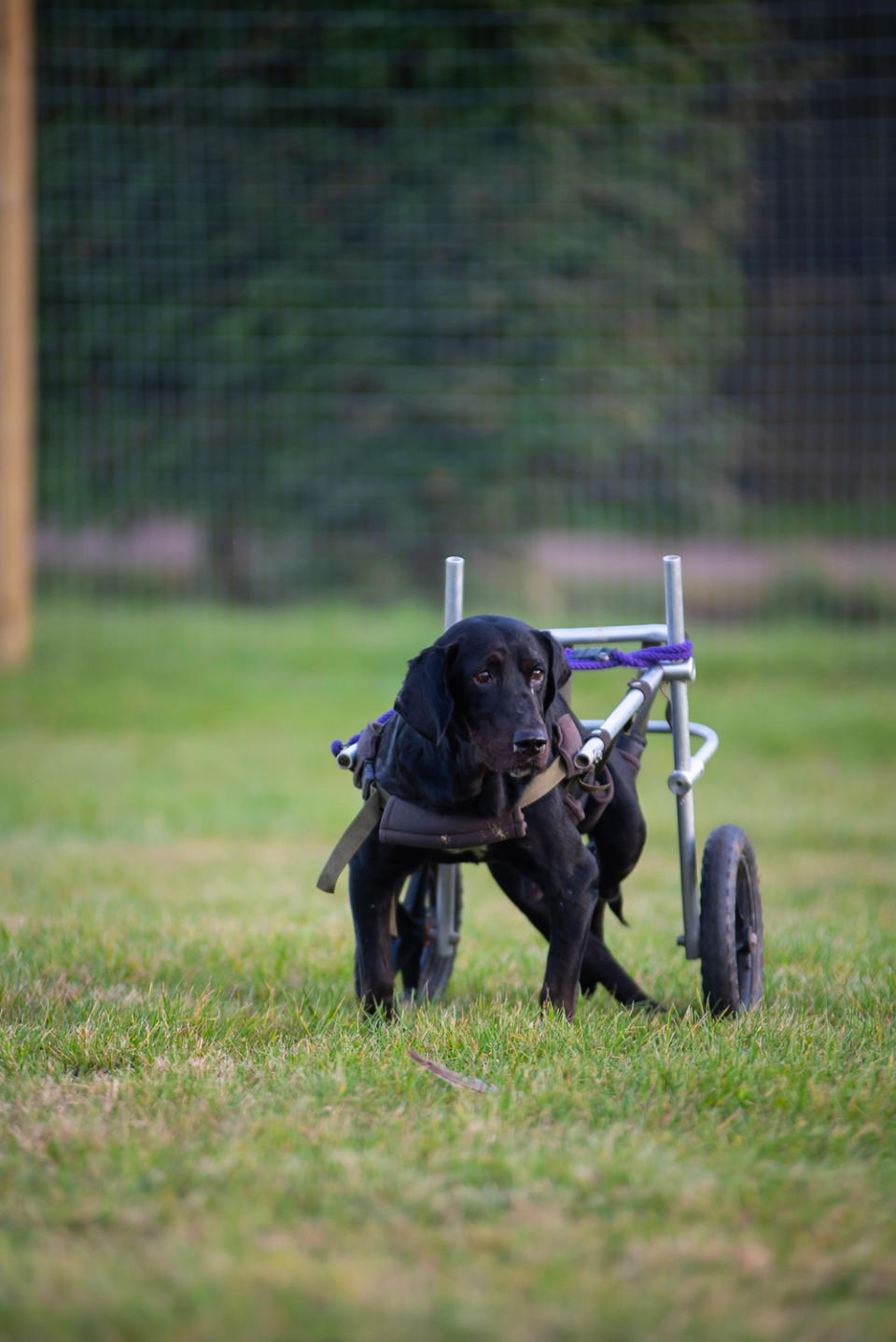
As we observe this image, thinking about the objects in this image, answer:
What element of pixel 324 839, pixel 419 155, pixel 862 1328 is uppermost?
pixel 419 155

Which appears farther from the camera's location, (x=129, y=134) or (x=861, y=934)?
(x=129, y=134)

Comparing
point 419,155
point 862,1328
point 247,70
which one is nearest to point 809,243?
point 419,155

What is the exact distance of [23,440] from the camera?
9.52 meters

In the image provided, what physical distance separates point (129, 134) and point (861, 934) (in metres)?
8.83

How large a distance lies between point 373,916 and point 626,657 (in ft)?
2.72

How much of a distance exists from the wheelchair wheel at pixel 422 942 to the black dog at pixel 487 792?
0.44 metres

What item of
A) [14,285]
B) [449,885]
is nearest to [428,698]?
[449,885]

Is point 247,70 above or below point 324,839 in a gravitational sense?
above

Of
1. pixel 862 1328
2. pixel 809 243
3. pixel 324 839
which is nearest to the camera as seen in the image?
pixel 862 1328

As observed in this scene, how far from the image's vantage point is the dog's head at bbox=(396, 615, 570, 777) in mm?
2570

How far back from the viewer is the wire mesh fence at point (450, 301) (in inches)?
401

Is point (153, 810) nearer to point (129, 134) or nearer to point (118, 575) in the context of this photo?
point (118, 575)

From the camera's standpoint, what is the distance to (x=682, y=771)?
317 cm

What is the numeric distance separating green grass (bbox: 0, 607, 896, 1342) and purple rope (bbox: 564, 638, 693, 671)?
76 centimetres
